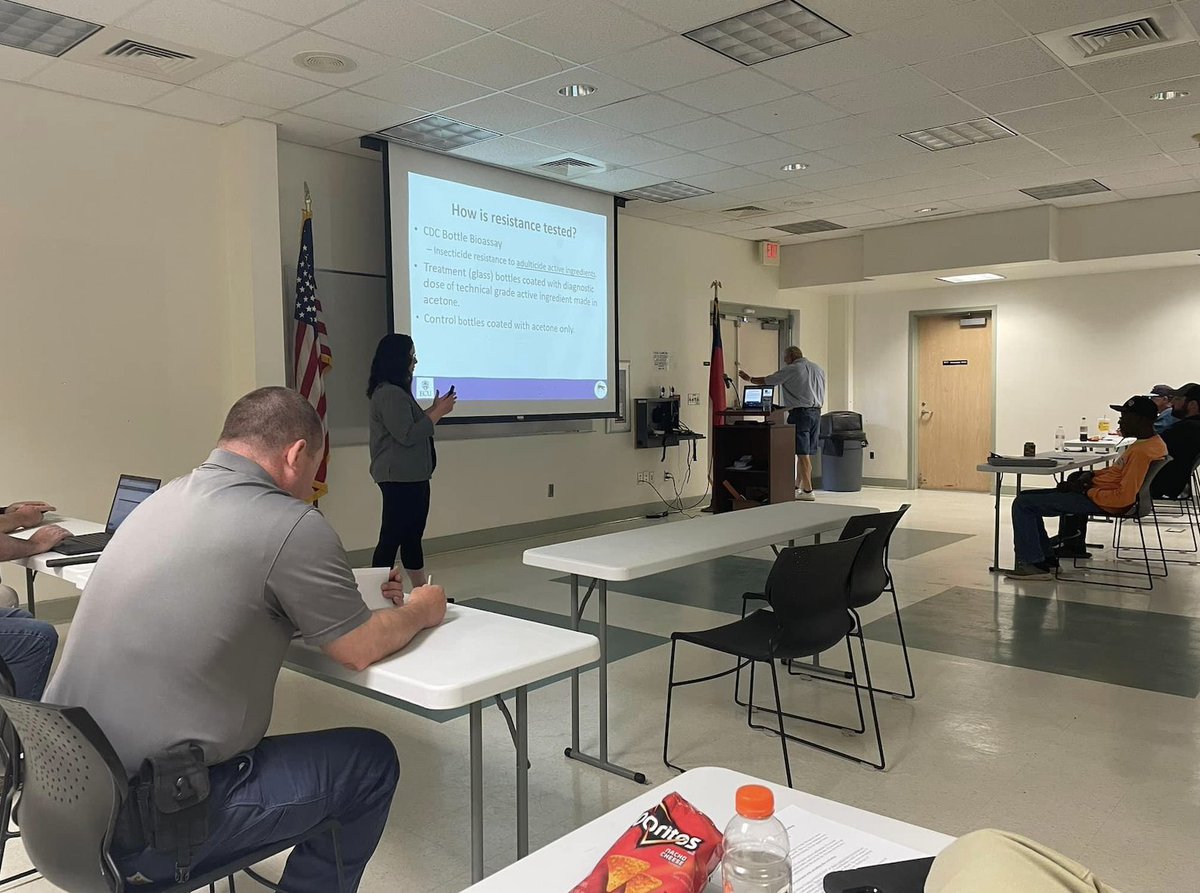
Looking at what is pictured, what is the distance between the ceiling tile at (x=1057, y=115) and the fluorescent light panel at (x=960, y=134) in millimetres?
95

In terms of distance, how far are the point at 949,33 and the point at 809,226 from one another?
5.22 meters

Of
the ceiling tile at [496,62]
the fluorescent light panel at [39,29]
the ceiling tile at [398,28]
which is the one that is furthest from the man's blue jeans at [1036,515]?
the fluorescent light panel at [39,29]

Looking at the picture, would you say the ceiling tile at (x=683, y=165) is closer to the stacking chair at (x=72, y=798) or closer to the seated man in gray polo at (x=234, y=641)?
the seated man in gray polo at (x=234, y=641)

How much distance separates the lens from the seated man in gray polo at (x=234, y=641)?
157 cm

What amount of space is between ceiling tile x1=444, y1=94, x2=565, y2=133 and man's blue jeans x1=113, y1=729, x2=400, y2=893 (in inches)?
170

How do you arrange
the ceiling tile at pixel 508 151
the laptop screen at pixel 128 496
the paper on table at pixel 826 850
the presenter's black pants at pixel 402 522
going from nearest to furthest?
the paper on table at pixel 826 850
the laptop screen at pixel 128 496
the presenter's black pants at pixel 402 522
the ceiling tile at pixel 508 151

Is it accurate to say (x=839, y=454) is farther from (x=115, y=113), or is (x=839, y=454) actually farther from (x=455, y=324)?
→ (x=115, y=113)

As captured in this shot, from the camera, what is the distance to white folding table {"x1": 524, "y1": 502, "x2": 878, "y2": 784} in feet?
9.87

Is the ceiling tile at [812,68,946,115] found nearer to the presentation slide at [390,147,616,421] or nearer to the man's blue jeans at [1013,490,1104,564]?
the presentation slide at [390,147,616,421]

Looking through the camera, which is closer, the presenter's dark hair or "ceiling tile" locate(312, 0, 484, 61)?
"ceiling tile" locate(312, 0, 484, 61)

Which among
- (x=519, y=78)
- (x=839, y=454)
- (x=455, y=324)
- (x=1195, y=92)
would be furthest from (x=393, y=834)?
(x=839, y=454)

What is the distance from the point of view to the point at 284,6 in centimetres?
391

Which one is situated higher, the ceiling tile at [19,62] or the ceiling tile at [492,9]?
the ceiling tile at [492,9]

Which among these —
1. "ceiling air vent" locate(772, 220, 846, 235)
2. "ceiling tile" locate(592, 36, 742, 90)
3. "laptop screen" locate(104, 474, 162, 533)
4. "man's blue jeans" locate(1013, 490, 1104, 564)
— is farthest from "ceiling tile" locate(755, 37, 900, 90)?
"ceiling air vent" locate(772, 220, 846, 235)
